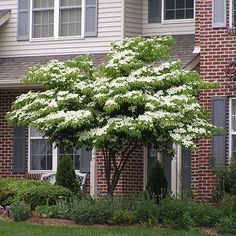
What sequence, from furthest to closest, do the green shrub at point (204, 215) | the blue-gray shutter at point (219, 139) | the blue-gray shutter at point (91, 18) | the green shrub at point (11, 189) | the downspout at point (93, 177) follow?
the blue-gray shutter at point (91, 18) → the downspout at point (93, 177) → the blue-gray shutter at point (219, 139) → the green shrub at point (11, 189) → the green shrub at point (204, 215)

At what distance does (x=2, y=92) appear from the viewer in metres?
23.5

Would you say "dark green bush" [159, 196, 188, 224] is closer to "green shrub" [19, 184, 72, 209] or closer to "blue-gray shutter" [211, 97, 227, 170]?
"green shrub" [19, 184, 72, 209]

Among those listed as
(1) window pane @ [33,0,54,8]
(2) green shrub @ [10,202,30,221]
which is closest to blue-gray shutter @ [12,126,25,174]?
(1) window pane @ [33,0,54,8]

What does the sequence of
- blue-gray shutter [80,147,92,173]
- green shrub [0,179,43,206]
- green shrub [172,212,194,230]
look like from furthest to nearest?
blue-gray shutter [80,147,92,173]
green shrub [0,179,43,206]
green shrub [172,212,194,230]

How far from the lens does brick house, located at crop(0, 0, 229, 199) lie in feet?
72.5

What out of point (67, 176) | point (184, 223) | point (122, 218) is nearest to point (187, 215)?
point (184, 223)

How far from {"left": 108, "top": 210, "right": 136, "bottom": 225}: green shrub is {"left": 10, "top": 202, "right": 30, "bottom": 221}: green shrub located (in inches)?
69.2

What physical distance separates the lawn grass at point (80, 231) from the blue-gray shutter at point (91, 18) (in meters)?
7.81

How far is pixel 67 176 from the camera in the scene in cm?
2061

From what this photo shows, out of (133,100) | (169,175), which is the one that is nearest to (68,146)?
(133,100)

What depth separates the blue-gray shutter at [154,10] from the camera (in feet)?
76.2

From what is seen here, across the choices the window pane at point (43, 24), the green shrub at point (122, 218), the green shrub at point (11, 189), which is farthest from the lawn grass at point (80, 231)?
the window pane at point (43, 24)

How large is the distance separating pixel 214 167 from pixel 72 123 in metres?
4.73

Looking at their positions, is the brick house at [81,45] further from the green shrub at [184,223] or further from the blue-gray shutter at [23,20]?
the green shrub at [184,223]
